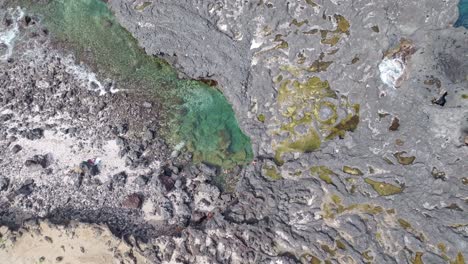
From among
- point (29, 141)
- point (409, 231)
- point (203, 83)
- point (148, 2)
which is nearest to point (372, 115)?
point (409, 231)

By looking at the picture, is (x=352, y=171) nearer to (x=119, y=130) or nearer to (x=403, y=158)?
(x=403, y=158)

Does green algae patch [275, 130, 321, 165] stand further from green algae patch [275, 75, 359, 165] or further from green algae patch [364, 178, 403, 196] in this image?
green algae patch [364, 178, 403, 196]

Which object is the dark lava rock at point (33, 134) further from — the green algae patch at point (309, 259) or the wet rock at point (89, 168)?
the green algae patch at point (309, 259)

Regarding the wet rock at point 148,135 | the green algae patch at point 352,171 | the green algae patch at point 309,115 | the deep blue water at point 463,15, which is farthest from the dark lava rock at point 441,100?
the wet rock at point 148,135

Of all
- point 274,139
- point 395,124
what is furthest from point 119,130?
point 395,124

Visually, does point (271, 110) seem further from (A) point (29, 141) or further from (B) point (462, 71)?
(A) point (29, 141)
